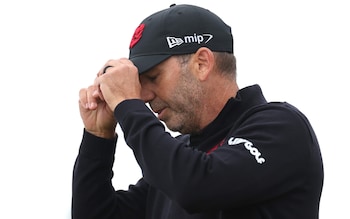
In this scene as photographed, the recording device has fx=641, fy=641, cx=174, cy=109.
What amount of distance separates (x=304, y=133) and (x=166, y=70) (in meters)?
0.44

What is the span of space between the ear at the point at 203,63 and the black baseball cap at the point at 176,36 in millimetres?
18

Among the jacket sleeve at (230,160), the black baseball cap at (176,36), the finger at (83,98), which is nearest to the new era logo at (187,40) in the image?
the black baseball cap at (176,36)

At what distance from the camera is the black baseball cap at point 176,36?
1.84m

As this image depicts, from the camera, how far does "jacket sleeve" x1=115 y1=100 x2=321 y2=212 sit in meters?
1.58

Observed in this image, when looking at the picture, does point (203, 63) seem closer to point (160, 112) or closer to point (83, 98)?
point (160, 112)

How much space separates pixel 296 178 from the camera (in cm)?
169

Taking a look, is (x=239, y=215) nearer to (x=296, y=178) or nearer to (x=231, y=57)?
(x=296, y=178)

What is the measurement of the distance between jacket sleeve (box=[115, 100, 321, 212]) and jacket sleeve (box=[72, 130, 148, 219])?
424 millimetres

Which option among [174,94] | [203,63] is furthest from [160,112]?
[203,63]

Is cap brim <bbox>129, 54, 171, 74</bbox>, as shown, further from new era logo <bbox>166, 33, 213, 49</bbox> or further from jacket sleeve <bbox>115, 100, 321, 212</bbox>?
jacket sleeve <bbox>115, 100, 321, 212</bbox>

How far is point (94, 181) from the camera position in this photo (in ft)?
6.97

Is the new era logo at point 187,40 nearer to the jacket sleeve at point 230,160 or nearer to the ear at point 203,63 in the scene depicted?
the ear at point 203,63

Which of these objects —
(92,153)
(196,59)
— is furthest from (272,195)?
(92,153)

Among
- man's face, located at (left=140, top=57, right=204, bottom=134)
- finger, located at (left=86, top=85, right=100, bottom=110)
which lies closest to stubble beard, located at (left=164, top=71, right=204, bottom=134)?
man's face, located at (left=140, top=57, right=204, bottom=134)
